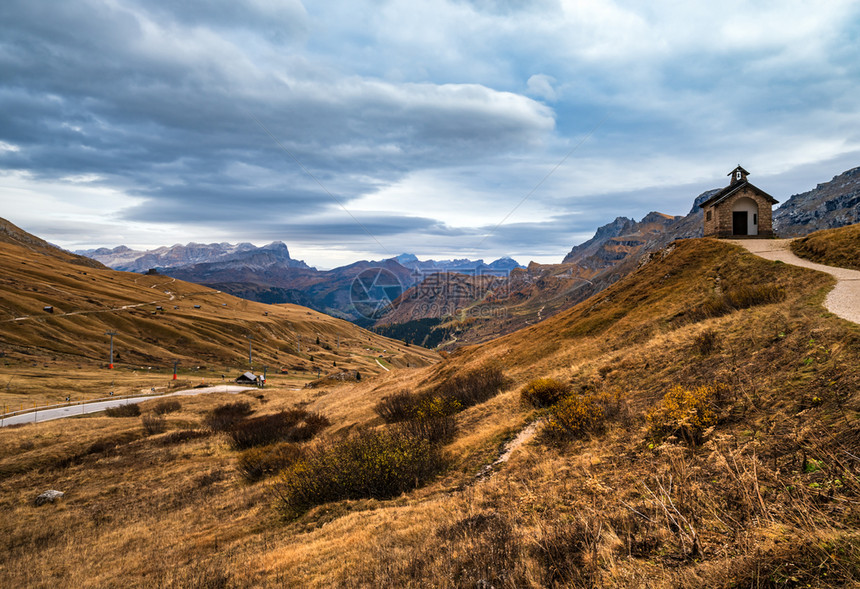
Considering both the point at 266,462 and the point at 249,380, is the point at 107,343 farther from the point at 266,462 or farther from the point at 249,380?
the point at 266,462

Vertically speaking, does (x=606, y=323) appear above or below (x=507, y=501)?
above

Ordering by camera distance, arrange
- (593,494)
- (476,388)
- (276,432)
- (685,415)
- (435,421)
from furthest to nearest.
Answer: (276,432), (476,388), (435,421), (685,415), (593,494)

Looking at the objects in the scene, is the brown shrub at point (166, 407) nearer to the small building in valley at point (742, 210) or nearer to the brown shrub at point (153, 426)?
the brown shrub at point (153, 426)

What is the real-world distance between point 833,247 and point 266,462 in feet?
118

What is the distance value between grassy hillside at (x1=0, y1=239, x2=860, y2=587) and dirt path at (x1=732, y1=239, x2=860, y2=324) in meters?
0.58

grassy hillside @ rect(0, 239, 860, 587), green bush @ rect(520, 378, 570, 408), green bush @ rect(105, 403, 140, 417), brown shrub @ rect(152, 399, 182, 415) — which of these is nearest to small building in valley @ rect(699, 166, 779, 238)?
grassy hillside @ rect(0, 239, 860, 587)

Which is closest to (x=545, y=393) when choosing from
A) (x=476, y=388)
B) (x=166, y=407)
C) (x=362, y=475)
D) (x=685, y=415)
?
(x=476, y=388)

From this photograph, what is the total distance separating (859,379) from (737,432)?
2.62 meters

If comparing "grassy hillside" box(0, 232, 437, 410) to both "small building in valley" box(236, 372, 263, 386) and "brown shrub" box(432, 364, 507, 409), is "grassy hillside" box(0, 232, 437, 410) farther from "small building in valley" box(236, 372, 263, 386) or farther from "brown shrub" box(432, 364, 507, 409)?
"brown shrub" box(432, 364, 507, 409)

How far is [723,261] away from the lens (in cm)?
2623

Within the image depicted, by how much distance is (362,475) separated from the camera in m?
13.1

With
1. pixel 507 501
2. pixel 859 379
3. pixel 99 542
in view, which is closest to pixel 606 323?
pixel 859 379

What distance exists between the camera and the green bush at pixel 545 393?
16688 millimetres

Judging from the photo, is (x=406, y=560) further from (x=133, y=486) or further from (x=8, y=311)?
(x=8, y=311)
